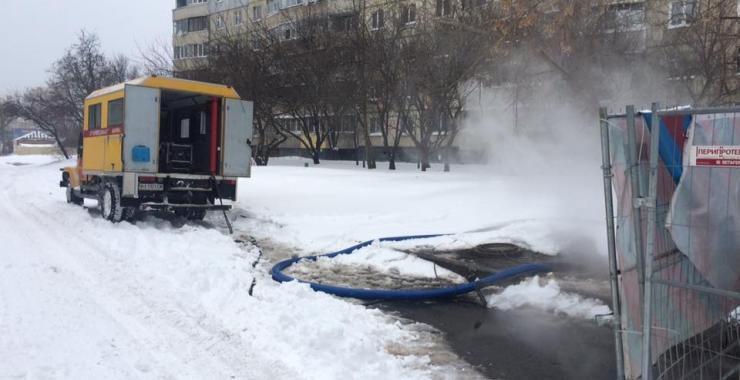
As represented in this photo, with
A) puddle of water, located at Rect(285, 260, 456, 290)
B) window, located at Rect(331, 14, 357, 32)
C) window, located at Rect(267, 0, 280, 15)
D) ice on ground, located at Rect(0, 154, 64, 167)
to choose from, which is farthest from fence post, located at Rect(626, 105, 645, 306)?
window, located at Rect(267, 0, 280, 15)

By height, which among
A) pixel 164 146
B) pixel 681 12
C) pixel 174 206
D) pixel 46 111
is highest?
pixel 46 111

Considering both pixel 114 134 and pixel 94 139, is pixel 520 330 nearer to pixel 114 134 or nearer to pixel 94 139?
pixel 114 134

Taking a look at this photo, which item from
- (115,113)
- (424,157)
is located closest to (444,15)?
(424,157)

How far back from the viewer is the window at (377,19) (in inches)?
893

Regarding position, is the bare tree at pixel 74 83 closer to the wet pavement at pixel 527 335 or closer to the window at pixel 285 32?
the window at pixel 285 32

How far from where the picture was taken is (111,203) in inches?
428

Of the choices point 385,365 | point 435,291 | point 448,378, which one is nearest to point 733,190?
point 448,378

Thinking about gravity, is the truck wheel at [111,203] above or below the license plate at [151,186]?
below

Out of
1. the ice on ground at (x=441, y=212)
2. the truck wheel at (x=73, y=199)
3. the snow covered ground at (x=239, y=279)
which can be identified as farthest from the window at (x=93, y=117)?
the ice on ground at (x=441, y=212)

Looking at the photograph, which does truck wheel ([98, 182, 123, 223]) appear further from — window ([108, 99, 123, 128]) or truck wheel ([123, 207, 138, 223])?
window ([108, 99, 123, 128])

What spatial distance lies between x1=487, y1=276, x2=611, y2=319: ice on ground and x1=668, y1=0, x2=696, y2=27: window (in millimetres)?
6943

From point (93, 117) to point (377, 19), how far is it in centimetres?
1408

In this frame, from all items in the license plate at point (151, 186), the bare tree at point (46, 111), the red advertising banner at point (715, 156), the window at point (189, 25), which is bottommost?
the license plate at point (151, 186)

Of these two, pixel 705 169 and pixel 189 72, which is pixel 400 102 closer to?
pixel 189 72
